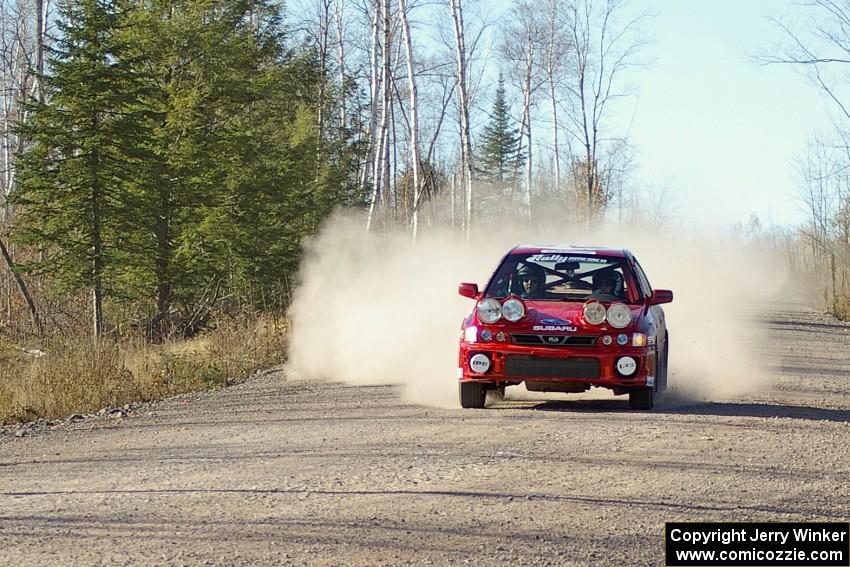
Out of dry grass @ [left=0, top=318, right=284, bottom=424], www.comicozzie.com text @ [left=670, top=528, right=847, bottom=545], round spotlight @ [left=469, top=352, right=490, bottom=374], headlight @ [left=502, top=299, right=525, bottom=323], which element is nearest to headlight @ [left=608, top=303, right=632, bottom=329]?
headlight @ [left=502, top=299, right=525, bottom=323]

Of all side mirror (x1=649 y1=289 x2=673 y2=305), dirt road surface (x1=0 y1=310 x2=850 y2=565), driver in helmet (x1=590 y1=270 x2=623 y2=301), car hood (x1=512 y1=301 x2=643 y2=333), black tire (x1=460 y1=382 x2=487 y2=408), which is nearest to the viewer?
dirt road surface (x1=0 y1=310 x2=850 y2=565)

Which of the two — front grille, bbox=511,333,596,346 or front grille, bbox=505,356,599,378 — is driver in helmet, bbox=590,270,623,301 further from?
front grille, bbox=505,356,599,378

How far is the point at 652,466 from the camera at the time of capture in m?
8.89

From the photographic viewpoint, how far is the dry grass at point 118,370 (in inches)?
574

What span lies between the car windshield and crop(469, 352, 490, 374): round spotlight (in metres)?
1.19

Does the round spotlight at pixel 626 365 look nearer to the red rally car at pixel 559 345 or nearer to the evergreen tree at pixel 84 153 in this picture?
the red rally car at pixel 559 345

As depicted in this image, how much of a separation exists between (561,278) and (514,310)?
140 cm

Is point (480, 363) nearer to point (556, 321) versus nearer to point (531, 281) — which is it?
point (556, 321)

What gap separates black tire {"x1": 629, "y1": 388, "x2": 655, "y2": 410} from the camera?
40.7ft

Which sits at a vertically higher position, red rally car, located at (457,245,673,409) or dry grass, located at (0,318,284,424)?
red rally car, located at (457,245,673,409)

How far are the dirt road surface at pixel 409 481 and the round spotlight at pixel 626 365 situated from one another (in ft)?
1.59

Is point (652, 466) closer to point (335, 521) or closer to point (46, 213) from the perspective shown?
point (335, 521)

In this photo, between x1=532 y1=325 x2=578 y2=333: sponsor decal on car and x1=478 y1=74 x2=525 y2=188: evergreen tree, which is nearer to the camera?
x1=532 y1=325 x2=578 y2=333: sponsor decal on car

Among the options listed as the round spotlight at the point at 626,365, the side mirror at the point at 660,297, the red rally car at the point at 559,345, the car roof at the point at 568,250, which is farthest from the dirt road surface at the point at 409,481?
the car roof at the point at 568,250
